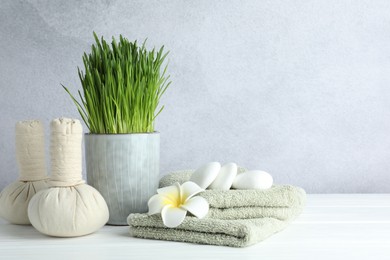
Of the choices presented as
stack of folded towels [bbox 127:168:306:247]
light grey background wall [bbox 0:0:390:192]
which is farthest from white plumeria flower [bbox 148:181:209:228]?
light grey background wall [bbox 0:0:390:192]

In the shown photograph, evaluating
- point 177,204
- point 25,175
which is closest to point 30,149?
point 25,175

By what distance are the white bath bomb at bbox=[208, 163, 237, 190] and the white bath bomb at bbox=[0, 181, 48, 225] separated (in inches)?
12.8

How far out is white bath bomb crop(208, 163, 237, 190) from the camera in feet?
3.53

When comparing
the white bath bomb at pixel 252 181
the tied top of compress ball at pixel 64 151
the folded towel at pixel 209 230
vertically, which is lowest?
the folded towel at pixel 209 230

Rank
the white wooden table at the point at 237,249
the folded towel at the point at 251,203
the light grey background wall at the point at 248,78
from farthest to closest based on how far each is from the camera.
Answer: the light grey background wall at the point at 248,78 → the folded towel at the point at 251,203 → the white wooden table at the point at 237,249

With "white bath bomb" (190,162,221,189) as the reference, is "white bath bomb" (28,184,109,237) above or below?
below

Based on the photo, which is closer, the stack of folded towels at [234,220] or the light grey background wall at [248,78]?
the stack of folded towels at [234,220]

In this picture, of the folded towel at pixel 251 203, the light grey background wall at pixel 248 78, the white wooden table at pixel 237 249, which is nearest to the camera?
the white wooden table at pixel 237 249

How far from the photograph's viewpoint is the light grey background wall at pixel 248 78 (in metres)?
1.51

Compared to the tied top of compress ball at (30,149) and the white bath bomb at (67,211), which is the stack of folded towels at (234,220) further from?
the tied top of compress ball at (30,149)

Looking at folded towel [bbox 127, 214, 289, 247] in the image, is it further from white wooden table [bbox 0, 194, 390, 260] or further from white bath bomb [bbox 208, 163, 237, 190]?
white bath bomb [bbox 208, 163, 237, 190]

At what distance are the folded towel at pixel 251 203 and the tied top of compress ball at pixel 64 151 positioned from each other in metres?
0.24

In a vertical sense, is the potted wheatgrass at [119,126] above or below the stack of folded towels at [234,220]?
above

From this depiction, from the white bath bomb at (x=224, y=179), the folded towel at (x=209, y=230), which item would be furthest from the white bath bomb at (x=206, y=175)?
the folded towel at (x=209, y=230)
